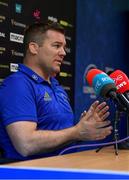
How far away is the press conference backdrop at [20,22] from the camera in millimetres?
2461

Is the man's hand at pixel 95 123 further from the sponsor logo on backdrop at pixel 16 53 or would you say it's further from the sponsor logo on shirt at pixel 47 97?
the sponsor logo on backdrop at pixel 16 53

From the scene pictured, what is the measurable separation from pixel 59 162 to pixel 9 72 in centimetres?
122

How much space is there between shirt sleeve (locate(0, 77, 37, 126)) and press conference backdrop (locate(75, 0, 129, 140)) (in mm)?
1374

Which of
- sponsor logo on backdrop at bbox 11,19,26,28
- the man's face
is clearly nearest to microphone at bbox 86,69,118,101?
the man's face

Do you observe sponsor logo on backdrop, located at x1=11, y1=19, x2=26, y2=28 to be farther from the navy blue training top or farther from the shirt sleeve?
the shirt sleeve

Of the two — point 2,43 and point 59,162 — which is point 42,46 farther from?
point 59,162

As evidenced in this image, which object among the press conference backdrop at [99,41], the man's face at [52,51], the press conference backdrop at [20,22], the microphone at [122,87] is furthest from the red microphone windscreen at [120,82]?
the press conference backdrop at [99,41]

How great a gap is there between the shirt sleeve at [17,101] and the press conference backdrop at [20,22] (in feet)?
1.49

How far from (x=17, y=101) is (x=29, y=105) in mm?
59

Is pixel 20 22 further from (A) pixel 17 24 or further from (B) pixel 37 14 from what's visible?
(B) pixel 37 14

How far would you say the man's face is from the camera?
7.43ft

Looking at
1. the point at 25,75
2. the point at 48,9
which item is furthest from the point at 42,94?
the point at 48,9

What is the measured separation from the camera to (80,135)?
5.80ft

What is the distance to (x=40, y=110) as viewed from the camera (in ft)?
6.59
